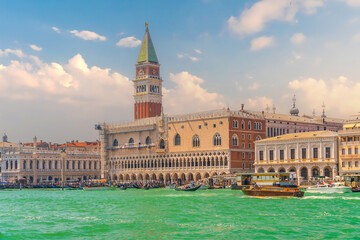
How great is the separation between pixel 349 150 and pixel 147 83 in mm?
53477

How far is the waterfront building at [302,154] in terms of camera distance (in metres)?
70.9

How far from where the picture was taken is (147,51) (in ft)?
375

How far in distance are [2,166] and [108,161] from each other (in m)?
19.9

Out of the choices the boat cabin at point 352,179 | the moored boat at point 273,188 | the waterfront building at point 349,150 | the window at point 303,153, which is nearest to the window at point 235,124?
the window at point 303,153

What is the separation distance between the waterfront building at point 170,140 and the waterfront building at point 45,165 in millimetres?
9552

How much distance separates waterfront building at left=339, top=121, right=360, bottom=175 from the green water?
21548 millimetres

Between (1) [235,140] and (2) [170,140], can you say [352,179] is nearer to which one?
(1) [235,140]

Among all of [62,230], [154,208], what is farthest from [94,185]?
[62,230]

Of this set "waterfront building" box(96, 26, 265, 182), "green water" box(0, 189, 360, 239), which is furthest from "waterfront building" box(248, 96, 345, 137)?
"green water" box(0, 189, 360, 239)

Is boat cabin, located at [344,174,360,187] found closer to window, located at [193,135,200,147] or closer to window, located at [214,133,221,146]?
window, located at [214,133,221,146]

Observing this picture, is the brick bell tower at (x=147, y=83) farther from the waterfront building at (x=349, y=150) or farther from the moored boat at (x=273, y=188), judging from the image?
the moored boat at (x=273, y=188)

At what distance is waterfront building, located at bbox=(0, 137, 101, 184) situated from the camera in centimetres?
10444

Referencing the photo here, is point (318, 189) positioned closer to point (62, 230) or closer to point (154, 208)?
point (154, 208)

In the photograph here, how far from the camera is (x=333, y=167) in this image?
70.4 meters
